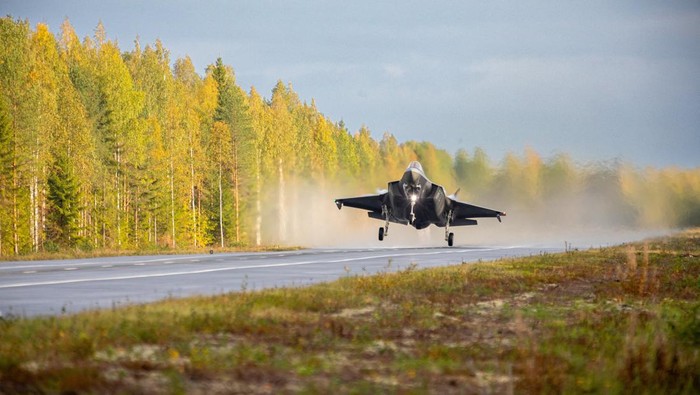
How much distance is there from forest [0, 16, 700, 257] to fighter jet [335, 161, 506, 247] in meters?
21.9

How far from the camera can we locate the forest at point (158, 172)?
6147 centimetres

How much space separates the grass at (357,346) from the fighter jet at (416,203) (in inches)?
866

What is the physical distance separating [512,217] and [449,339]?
7010 centimetres

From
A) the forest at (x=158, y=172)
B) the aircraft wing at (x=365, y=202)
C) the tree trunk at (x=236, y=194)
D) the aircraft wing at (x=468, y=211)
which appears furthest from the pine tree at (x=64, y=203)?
the aircraft wing at (x=468, y=211)

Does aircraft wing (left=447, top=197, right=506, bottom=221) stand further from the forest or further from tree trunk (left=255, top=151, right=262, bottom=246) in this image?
tree trunk (left=255, top=151, right=262, bottom=246)

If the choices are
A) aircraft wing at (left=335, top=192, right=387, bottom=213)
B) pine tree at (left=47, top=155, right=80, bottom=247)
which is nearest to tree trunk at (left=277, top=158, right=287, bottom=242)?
pine tree at (left=47, top=155, right=80, bottom=247)

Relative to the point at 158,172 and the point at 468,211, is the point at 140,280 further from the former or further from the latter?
the point at 158,172

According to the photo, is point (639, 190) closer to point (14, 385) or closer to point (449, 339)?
point (449, 339)

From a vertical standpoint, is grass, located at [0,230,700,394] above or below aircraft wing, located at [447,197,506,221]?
below

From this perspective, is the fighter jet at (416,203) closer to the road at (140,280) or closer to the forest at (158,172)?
the road at (140,280)

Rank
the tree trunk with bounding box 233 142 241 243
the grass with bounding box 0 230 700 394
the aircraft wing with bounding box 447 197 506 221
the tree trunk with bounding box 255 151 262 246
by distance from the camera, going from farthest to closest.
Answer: the tree trunk with bounding box 255 151 262 246
the tree trunk with bounding box 233 142 241 243
the aircraft wing with bounding box 447 197 506 221
the grass with bounding box 0 230 700 394

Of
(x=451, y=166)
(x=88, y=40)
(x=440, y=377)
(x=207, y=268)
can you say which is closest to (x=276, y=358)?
(x=440, y=377)

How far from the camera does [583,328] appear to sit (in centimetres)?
1392

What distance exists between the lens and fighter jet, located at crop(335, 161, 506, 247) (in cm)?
4019
